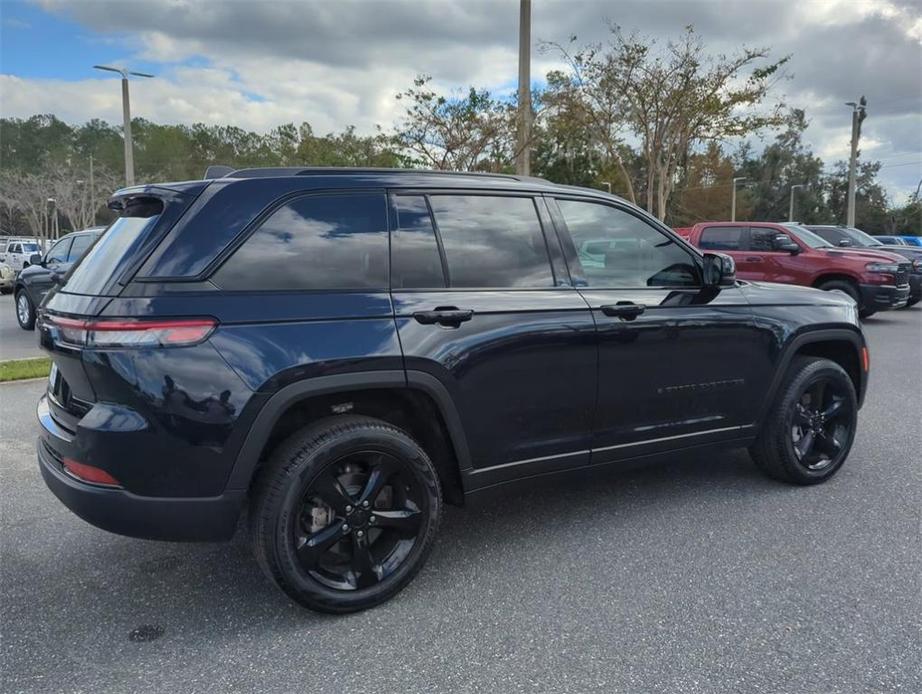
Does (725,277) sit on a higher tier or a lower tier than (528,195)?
lower

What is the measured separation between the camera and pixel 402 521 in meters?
2.92

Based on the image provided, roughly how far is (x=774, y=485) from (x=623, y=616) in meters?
1.95

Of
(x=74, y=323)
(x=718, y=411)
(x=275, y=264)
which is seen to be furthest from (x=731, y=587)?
(x=74, y=323)

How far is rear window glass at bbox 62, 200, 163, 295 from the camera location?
8.63 feet

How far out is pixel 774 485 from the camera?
423 cm

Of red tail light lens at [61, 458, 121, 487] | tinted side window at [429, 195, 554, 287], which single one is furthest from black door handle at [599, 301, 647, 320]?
red tail light lens at [61, 458, 121, 487]

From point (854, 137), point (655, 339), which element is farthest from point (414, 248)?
point (854, 137)

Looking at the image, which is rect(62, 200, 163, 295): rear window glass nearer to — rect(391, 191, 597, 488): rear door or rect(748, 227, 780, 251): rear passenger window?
rect(391, 191, 597, 488): rear door

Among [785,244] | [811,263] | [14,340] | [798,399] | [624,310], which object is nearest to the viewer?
[624,310]

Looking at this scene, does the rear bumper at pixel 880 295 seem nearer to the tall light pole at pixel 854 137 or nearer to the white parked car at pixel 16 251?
the tall light pole at pixel 854 137

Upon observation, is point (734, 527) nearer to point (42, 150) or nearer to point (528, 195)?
point (528, 195)

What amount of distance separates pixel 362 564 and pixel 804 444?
2.86 m

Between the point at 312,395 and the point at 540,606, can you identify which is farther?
the point at 540,606

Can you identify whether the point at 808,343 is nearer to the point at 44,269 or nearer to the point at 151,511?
the point at 151,511
